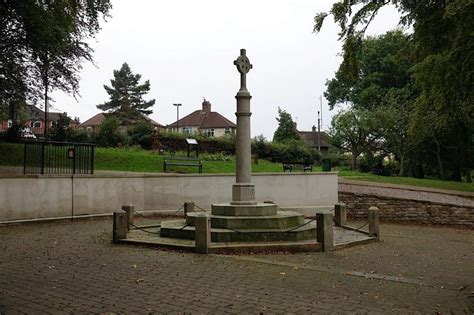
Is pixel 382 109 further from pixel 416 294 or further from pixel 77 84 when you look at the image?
pixel 416 294

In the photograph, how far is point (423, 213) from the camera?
18.9m

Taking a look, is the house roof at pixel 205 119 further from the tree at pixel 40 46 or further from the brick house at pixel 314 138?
the tree at pixel 40 46

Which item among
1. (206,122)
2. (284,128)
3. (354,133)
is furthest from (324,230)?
(206,122)

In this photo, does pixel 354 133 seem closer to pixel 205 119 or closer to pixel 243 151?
pixel 205 119

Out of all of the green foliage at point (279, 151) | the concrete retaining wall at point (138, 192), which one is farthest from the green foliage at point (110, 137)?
the concrete retaining wall at point (138, 192)

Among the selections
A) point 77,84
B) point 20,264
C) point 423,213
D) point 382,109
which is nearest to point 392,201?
point 423,213

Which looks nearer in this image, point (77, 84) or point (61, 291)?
point (61, 291)

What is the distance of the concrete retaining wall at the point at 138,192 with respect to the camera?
1473cm

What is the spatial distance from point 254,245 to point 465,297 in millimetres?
4608

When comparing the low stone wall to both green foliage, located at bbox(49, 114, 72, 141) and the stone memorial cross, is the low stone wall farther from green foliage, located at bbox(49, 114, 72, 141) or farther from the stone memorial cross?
green foliage, located at bbox(49, 114, 72, 141)

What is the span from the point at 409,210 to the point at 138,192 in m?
11.1

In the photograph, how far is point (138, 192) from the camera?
1766cm

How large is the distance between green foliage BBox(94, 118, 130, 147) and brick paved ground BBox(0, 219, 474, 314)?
26.1m

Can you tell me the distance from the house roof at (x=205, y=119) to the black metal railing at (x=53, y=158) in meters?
67.2
